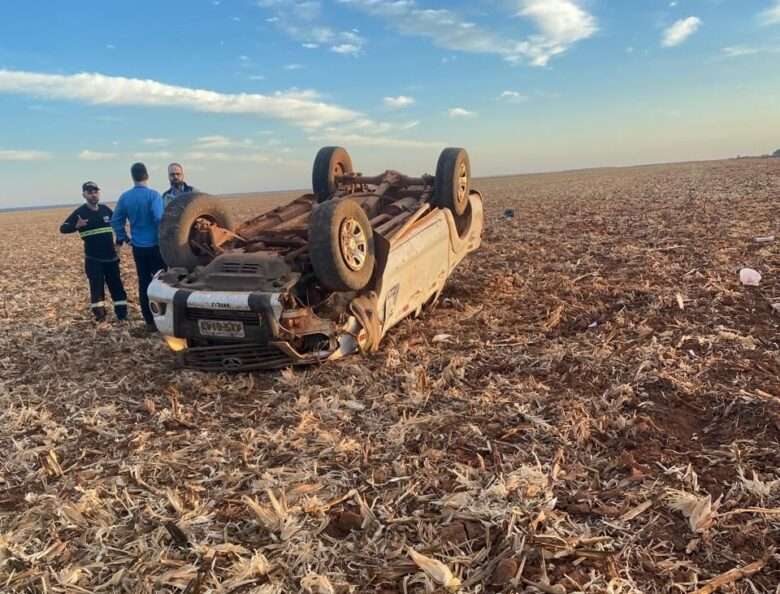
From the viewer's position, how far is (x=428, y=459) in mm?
3629

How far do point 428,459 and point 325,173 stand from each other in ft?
16.9

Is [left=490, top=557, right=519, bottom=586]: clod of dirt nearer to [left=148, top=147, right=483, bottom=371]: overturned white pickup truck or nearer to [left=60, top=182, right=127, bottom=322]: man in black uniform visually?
[left=148, top=147, right=483, bottom=371]: overturned white pickup truck

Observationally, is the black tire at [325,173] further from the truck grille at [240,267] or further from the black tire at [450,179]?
the truck grille at [240,267]

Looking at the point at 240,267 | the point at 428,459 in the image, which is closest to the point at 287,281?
the point at 240,267

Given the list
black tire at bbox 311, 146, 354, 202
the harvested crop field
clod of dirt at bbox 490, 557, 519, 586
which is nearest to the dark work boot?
the harvested crop field

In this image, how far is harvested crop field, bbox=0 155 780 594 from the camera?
270 centimetres

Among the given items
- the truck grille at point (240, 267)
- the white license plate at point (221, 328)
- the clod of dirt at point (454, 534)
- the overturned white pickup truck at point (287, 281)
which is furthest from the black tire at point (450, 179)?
the clod of dirt at point (454, 534)

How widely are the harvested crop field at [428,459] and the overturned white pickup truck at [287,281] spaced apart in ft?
1.05

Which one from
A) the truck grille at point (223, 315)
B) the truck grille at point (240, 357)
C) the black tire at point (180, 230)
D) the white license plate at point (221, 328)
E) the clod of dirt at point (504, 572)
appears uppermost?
the black tire at point (180, 230)

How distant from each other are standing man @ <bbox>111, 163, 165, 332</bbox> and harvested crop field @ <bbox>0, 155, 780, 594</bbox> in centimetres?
107

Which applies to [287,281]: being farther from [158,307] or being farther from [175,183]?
[175,183]

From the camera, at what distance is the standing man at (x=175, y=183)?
7.84 meters

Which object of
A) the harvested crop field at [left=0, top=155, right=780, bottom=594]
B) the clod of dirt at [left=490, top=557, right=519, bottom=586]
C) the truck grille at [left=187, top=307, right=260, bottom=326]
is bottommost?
the clod of dirt at [left=490, top=557, right=519, bottom=586]

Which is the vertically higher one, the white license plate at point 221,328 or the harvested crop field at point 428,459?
the white license plate at point 221,328
